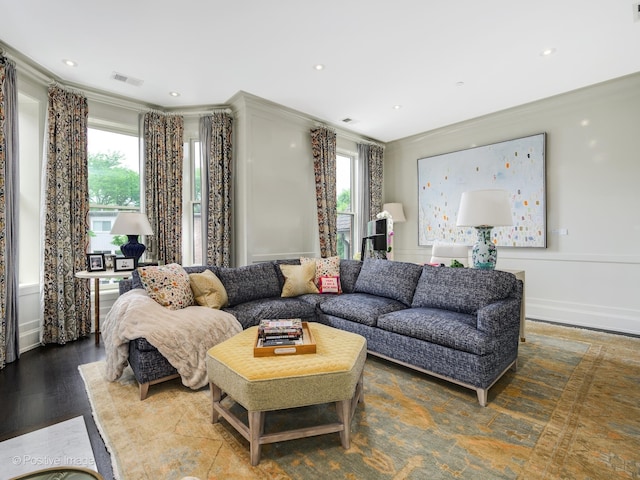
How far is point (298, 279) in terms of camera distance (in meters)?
3.46

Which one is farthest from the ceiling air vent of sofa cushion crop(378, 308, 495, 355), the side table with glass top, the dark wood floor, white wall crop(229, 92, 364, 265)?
sofa cushion crop(378, 308, 495, 355)

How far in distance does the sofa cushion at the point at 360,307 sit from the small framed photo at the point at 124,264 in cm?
209

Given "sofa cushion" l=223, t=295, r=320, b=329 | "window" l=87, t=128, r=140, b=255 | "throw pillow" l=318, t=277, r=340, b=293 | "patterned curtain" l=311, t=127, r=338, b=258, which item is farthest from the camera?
"patterned curtain" l=311, t=127, r=338, b=258

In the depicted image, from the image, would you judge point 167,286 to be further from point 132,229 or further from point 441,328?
point 441,328

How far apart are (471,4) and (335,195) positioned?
2987mm

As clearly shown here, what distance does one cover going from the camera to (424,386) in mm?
2354

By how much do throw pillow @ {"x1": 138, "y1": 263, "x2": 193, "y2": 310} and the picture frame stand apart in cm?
399

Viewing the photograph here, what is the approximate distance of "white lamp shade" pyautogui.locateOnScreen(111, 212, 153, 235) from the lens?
3.40 meters

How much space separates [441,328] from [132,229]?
3.13 m

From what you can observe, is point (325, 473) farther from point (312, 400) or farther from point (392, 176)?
point (392, 176)

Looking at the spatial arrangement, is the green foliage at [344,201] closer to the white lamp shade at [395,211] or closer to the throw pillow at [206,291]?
the white lamp shade at [395,211]

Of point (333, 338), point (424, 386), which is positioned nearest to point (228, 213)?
point (333, 338)

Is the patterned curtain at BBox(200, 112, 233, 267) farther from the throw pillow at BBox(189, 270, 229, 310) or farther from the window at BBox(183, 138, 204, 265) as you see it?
the throw pillow at BBox(189, 270, 229, 310)

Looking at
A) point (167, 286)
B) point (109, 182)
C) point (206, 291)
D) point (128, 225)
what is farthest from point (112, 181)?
point (206, 291)
